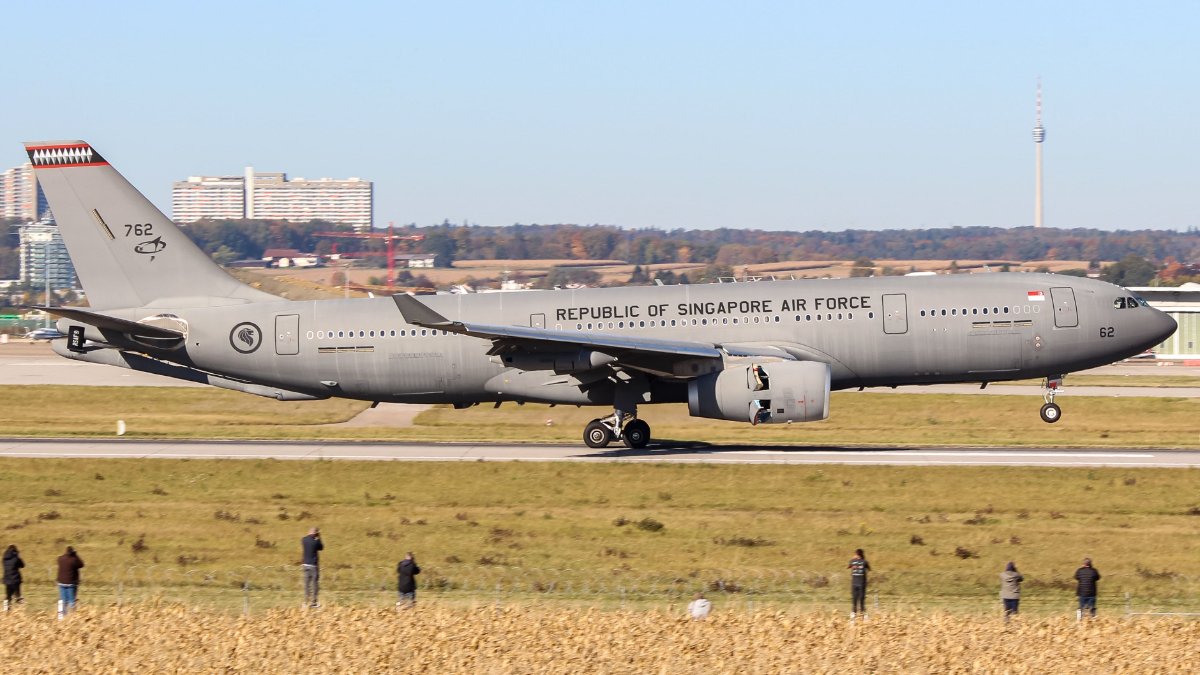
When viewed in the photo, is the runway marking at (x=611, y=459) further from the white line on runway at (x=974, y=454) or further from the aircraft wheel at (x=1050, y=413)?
the aircraft wheel at (x=1050, y=413)

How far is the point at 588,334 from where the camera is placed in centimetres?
4409

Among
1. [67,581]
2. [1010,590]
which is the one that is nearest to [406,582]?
[67,581]

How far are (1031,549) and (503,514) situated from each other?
13446 millimetres

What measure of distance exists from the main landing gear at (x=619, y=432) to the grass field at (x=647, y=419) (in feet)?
12.1

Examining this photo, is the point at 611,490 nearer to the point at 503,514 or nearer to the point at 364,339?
the point at 503,514

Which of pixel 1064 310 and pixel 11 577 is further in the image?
pixel 1064 310

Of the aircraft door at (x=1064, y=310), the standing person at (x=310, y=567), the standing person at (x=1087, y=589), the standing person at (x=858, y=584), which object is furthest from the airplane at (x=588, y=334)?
the standing person at (x=1087, y=589)

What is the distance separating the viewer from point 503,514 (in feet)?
122

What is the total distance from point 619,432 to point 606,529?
10442 mm

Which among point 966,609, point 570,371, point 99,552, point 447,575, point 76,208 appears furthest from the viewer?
point 76,208

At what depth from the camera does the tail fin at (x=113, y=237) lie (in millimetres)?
45906

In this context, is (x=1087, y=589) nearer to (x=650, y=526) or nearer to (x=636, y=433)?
(x=650, y=526)

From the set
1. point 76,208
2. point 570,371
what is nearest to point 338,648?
point 570,371

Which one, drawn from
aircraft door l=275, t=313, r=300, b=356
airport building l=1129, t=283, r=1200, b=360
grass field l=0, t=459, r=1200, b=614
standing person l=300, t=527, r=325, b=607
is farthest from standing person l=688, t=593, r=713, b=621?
airport building l=1129, t=283, r=1200, b=360
